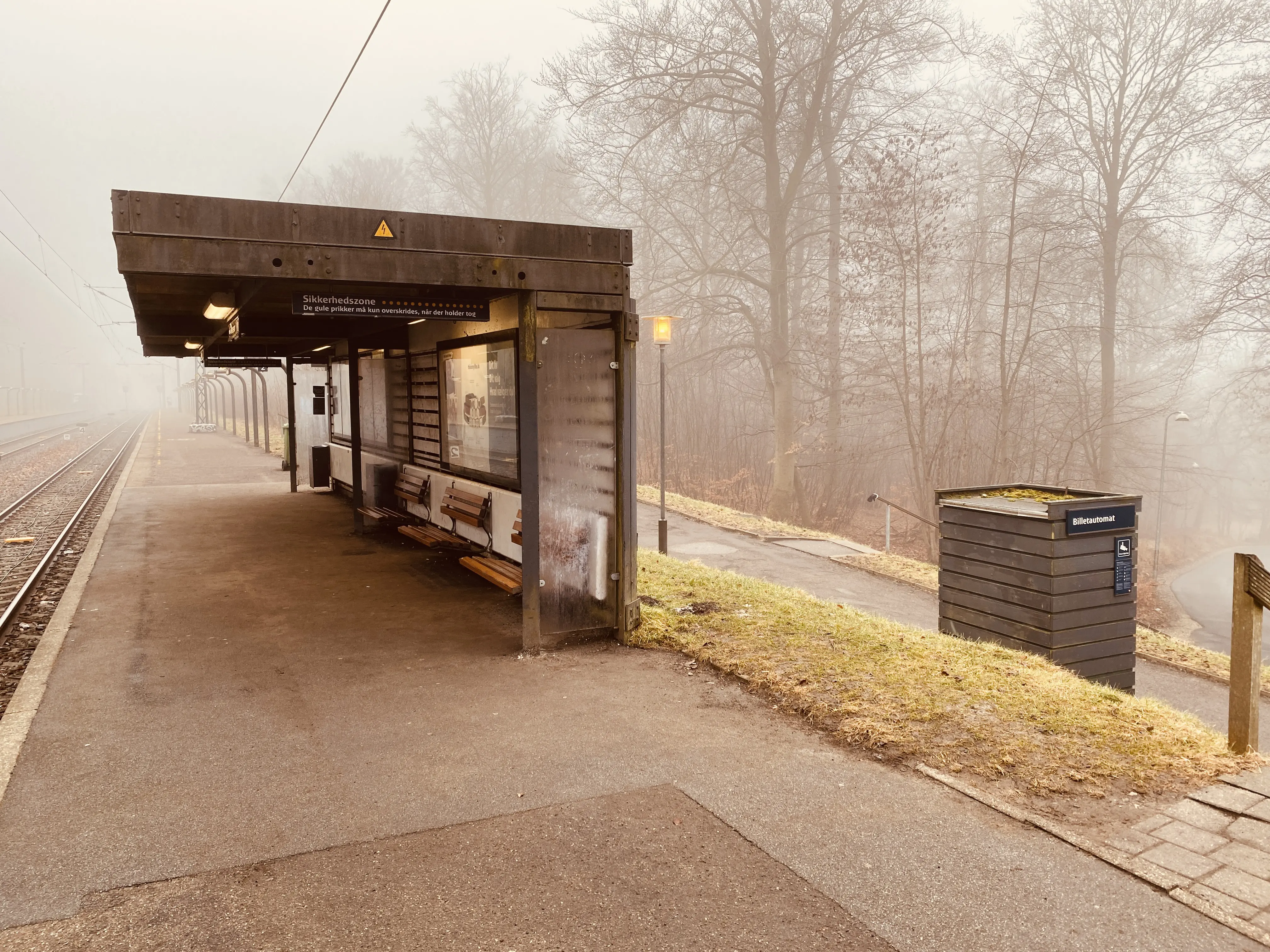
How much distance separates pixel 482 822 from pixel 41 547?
36.7ft

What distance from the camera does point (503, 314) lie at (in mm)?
8477

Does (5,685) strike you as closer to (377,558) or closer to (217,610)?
(217,610)

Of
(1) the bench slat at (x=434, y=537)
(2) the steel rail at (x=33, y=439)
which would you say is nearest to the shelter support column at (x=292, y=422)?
(1) the bench slat at (x=434, y=537)

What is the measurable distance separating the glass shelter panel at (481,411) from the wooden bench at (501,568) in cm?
72

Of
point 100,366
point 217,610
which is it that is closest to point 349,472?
point 217,610

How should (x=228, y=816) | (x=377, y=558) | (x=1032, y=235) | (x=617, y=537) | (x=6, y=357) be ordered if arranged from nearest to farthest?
(x=228, y=816) → (x=617, y=537) → (x=377, y=558) → (x=1032, y=235) → (x=6, y=357)

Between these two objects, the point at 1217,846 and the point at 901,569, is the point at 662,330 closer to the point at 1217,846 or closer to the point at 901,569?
the point at 901,569

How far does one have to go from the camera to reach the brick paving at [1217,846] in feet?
11.1

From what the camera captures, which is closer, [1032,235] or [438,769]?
[438,769]

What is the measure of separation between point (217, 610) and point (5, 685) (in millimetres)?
1882

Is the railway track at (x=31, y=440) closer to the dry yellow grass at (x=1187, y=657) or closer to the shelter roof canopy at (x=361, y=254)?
the shelter roof canopy at (x=361, y=254)

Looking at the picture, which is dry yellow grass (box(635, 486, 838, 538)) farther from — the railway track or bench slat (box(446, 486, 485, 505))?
the railway track

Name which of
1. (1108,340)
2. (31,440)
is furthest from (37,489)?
(31,440)

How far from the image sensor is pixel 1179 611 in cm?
2289
